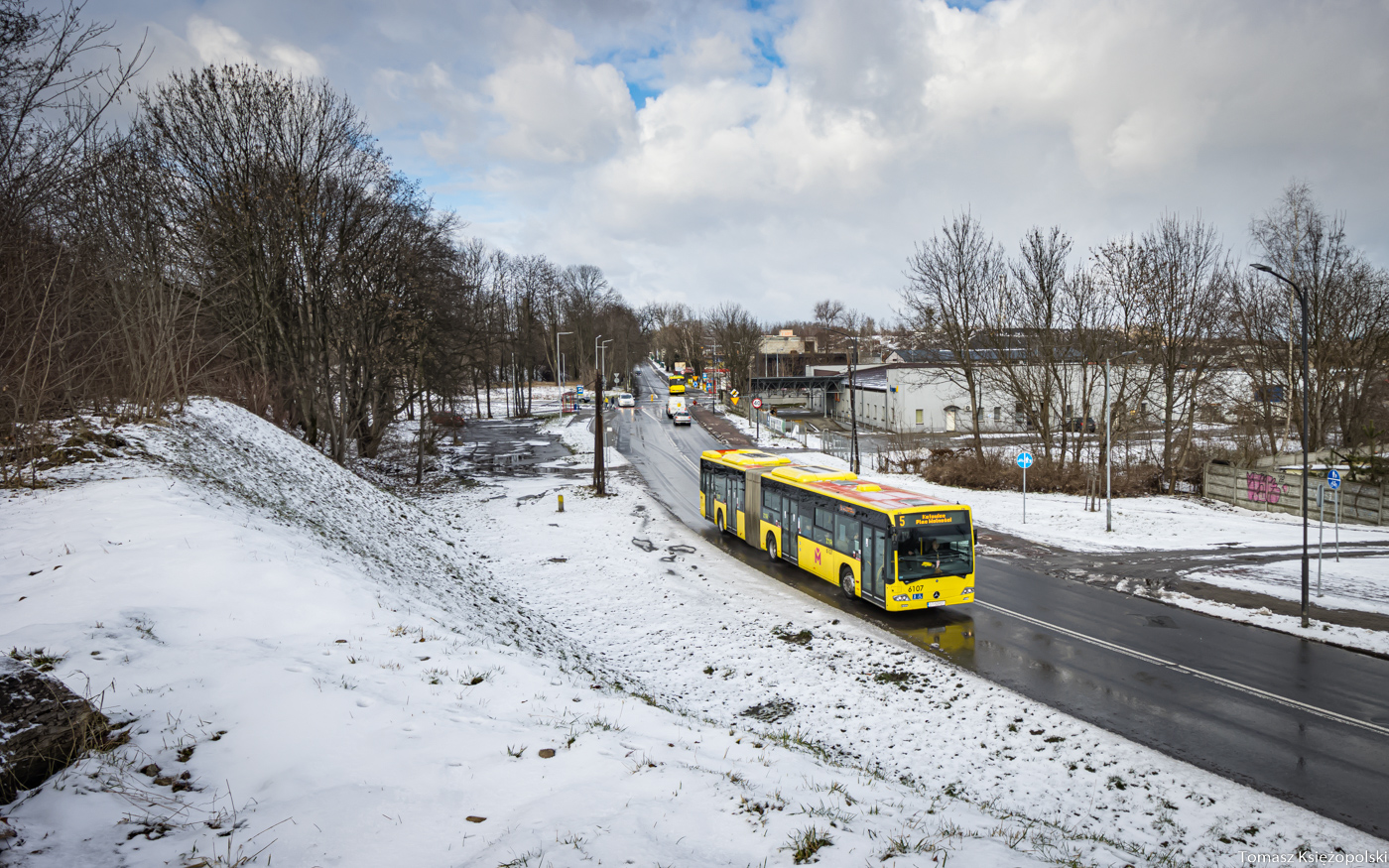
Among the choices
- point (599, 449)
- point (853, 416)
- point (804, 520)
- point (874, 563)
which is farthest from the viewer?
point (853, 416)

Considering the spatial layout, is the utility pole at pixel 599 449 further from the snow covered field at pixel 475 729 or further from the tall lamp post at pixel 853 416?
the snow covered field at pixel 475 729

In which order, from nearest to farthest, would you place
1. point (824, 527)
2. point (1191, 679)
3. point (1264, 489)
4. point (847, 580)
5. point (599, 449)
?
point (1191, 679) < point (847, 580) < point (824, 527) < point (1264, 489) < point (599, 449)

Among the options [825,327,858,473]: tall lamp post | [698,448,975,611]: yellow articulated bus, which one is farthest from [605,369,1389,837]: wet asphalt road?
[825,327,858,473]: tall lamp post

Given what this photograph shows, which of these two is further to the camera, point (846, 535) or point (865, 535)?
point (846, 535)

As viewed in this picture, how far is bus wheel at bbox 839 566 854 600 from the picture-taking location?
15523 millimetres

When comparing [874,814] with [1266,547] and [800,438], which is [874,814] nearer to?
[1266,547]

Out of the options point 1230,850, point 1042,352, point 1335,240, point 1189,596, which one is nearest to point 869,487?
point 1189,596

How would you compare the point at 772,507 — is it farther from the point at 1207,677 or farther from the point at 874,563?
the point at 1207,677

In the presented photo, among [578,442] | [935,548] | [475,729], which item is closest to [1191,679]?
[935,548]

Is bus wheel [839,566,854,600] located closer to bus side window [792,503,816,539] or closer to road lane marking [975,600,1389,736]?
bus side window [792,503,816,539]

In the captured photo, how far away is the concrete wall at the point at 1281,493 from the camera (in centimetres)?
2344

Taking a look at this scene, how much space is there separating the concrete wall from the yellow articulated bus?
1695cm

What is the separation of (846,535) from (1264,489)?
22542 mm

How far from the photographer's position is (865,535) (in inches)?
588
